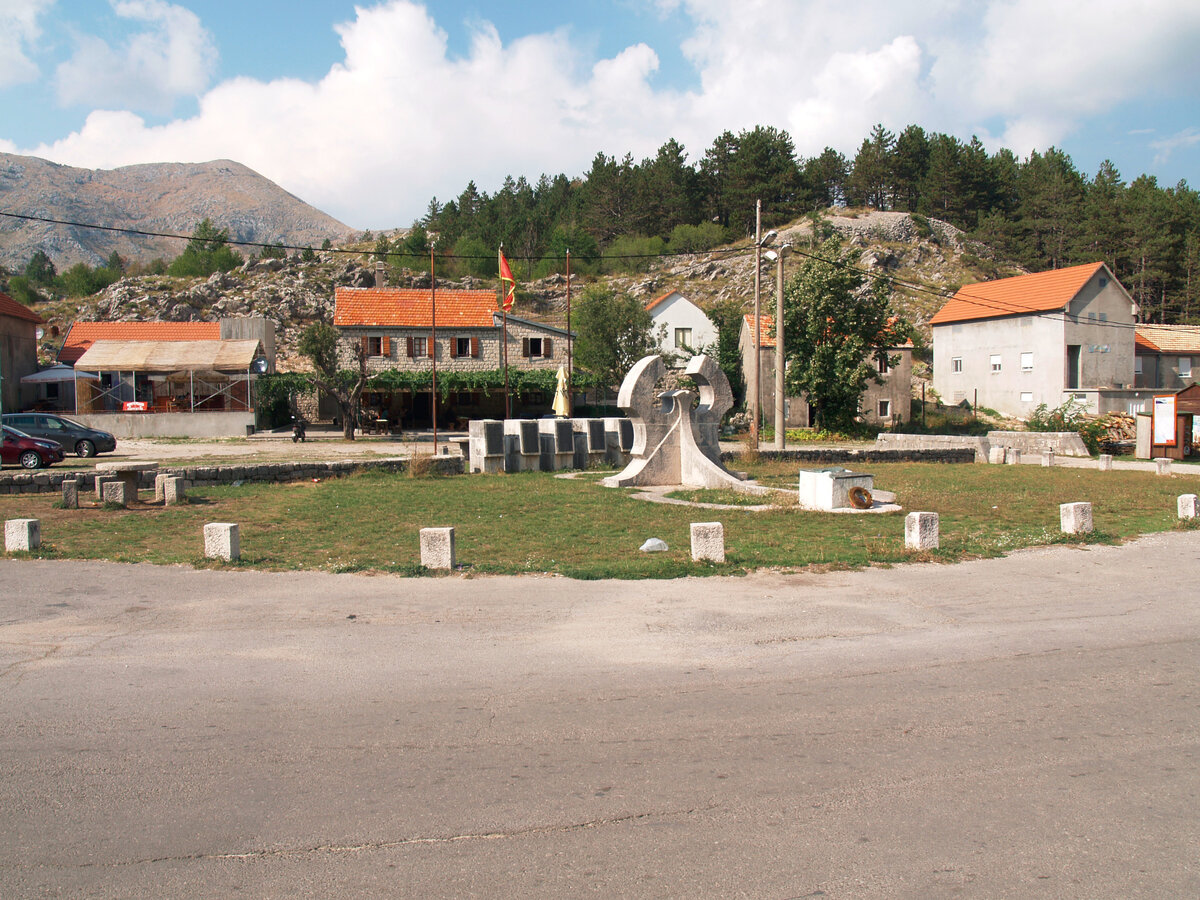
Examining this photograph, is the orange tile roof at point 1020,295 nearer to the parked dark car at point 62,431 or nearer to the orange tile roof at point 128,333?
the parked dark car at point 62,431

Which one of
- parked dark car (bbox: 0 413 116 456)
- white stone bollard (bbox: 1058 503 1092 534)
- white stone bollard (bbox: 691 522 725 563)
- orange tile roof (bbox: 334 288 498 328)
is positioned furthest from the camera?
orange tile roof (bbox: 334 288 498 328)

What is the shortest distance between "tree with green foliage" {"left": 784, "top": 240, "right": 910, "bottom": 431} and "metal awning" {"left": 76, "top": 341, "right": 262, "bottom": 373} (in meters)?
29.4

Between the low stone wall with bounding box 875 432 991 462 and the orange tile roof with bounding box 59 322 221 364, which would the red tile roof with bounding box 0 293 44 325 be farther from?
the low stone wall with bounding box 875 432 991 462

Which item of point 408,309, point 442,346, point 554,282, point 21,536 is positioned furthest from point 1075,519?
point 554,282

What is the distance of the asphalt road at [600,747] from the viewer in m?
3.71

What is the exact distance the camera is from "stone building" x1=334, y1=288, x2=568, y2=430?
52.0 meters

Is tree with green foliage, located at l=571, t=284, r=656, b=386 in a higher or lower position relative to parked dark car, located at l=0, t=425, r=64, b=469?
higher

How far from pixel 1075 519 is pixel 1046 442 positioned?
1013 inches

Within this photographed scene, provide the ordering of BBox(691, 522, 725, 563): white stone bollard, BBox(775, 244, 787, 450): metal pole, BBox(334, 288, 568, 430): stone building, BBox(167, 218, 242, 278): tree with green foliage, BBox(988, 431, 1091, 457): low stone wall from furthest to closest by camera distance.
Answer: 1. BBox(167, 218, 242, 278): tree with green foliage
2. BBox(334, 288, 568, 430): stone building
3. BBox(988, 431, 1091, 457): low stone wall
4. BBox(775, 244, 787, 450): metal pole
5. BBox(691, 522, 725, 563): white stone bollard

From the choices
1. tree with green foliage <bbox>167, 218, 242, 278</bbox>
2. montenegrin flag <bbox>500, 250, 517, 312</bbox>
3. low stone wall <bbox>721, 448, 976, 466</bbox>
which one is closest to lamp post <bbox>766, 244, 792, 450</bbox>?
low stone wall <bbox>721, 448, 976, 466</bbox>

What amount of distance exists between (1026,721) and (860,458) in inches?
896

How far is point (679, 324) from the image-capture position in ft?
197

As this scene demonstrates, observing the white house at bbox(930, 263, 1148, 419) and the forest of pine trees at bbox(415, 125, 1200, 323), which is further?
the forest of pine trees at bbox(415, 125, 1200, 323)

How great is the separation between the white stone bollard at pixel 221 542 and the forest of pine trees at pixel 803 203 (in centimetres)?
7232
